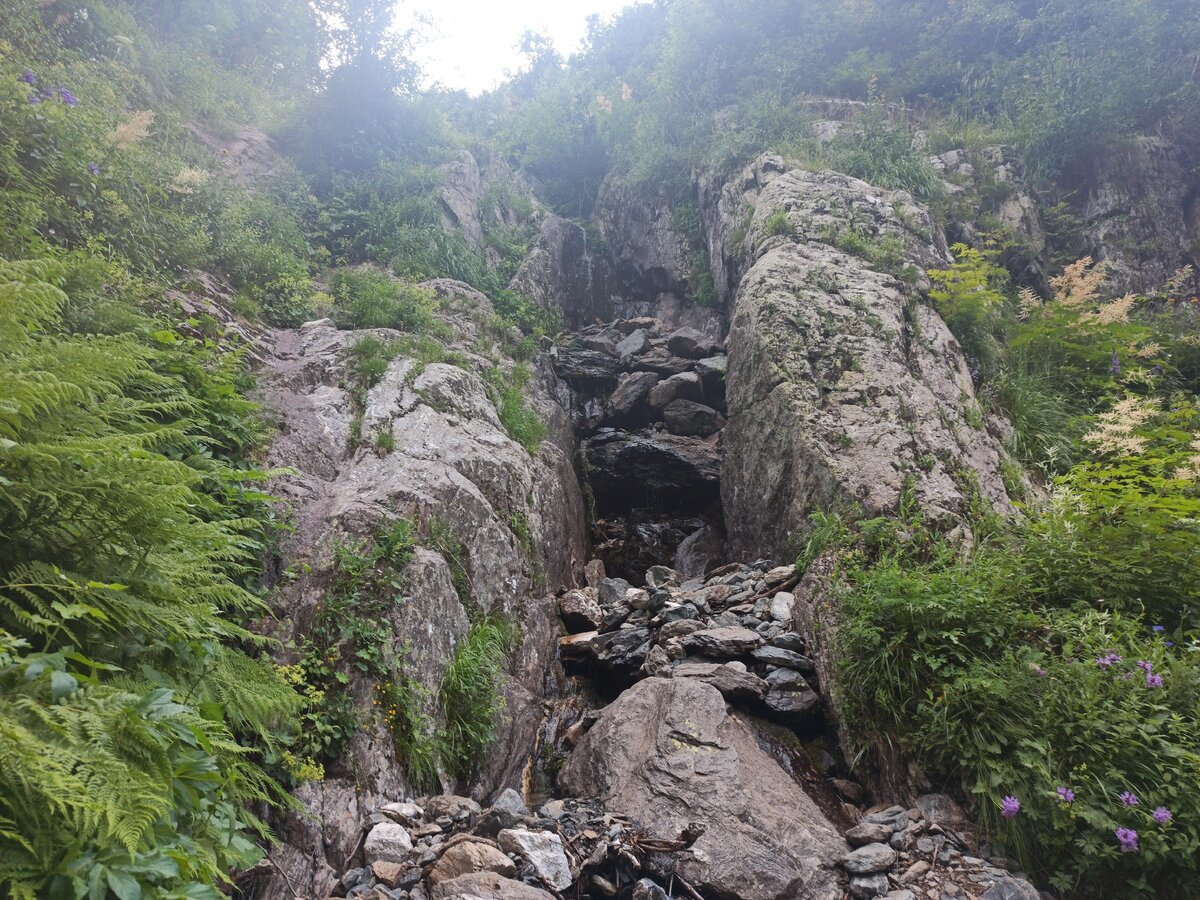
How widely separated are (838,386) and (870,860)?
563 centimetres

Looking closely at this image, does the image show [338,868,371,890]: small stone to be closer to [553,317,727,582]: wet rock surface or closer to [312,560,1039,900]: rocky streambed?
[312,560,1039,900]: rocky streambed

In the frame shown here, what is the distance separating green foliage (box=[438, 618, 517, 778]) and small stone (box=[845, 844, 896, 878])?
2.73m

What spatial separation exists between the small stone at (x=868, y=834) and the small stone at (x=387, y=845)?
2.90 metres

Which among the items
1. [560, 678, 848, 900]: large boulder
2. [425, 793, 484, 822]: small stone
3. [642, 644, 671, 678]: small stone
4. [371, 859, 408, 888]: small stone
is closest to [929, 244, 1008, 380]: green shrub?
[642, 644, 671, 678]: small stone

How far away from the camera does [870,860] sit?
372cm

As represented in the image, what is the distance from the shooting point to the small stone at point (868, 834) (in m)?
3.93

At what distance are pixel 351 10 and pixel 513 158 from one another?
5.65m

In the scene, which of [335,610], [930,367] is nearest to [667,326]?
[930,367]

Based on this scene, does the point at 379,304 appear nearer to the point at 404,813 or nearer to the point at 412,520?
the point at 412,520

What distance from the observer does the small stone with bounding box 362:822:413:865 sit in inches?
136

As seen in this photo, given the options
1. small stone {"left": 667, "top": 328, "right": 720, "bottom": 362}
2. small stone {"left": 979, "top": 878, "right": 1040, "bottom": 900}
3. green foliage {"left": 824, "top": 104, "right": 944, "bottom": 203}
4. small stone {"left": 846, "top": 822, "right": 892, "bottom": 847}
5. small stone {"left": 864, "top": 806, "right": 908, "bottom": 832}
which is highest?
green foliage {"left": 824, "top": 104, "right": 944, "bottom": 203}

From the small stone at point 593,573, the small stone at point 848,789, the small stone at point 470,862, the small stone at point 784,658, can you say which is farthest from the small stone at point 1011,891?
the small stone at point 593,573

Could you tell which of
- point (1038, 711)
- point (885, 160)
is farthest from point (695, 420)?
point (1038, 711)

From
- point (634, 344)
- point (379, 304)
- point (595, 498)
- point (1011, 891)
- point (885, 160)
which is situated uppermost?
point (885, 160)
